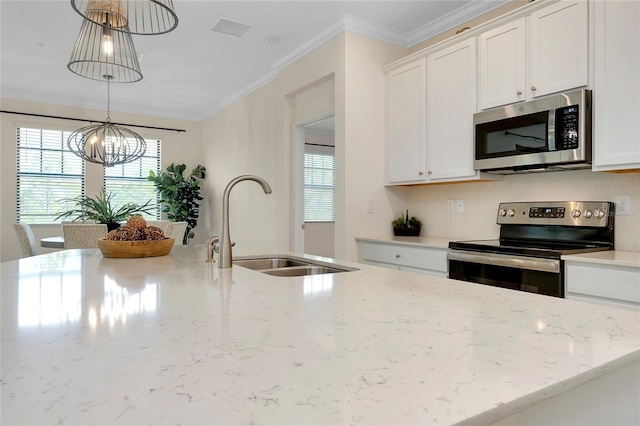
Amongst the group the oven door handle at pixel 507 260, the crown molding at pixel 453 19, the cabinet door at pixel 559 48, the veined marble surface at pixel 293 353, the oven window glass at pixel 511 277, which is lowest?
the oven window glass at pixel 511 277

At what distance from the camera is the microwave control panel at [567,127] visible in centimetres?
237

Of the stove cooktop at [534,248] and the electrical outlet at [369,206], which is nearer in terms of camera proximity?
the stove cooktop at [534,248]

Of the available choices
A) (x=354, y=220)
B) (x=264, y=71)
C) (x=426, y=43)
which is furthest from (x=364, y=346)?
(x=264, y=71)

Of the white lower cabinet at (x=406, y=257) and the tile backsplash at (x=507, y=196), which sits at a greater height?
the tile backsplash at (x=507, y=196)

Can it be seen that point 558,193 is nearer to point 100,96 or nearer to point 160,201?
point 160,201

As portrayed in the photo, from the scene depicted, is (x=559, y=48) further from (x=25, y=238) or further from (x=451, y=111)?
(x=25, y=238)

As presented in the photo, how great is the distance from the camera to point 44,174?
591 cm

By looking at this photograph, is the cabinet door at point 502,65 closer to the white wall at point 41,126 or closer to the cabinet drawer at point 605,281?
the cabinet drawer at point 605,281

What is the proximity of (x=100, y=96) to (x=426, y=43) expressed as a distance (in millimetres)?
4610

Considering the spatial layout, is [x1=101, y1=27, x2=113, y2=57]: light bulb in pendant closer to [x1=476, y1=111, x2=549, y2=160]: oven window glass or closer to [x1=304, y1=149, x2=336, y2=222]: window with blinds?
[x1=476, y1=111, x2=549, y2=160]: oven window glass

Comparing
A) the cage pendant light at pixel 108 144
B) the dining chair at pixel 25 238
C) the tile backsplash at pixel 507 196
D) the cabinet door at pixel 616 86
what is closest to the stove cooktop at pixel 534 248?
the tile backsplash at pixel 507 196

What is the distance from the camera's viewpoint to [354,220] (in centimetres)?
360

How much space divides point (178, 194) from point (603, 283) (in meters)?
5.56

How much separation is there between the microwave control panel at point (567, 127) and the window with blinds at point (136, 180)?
5651mm
